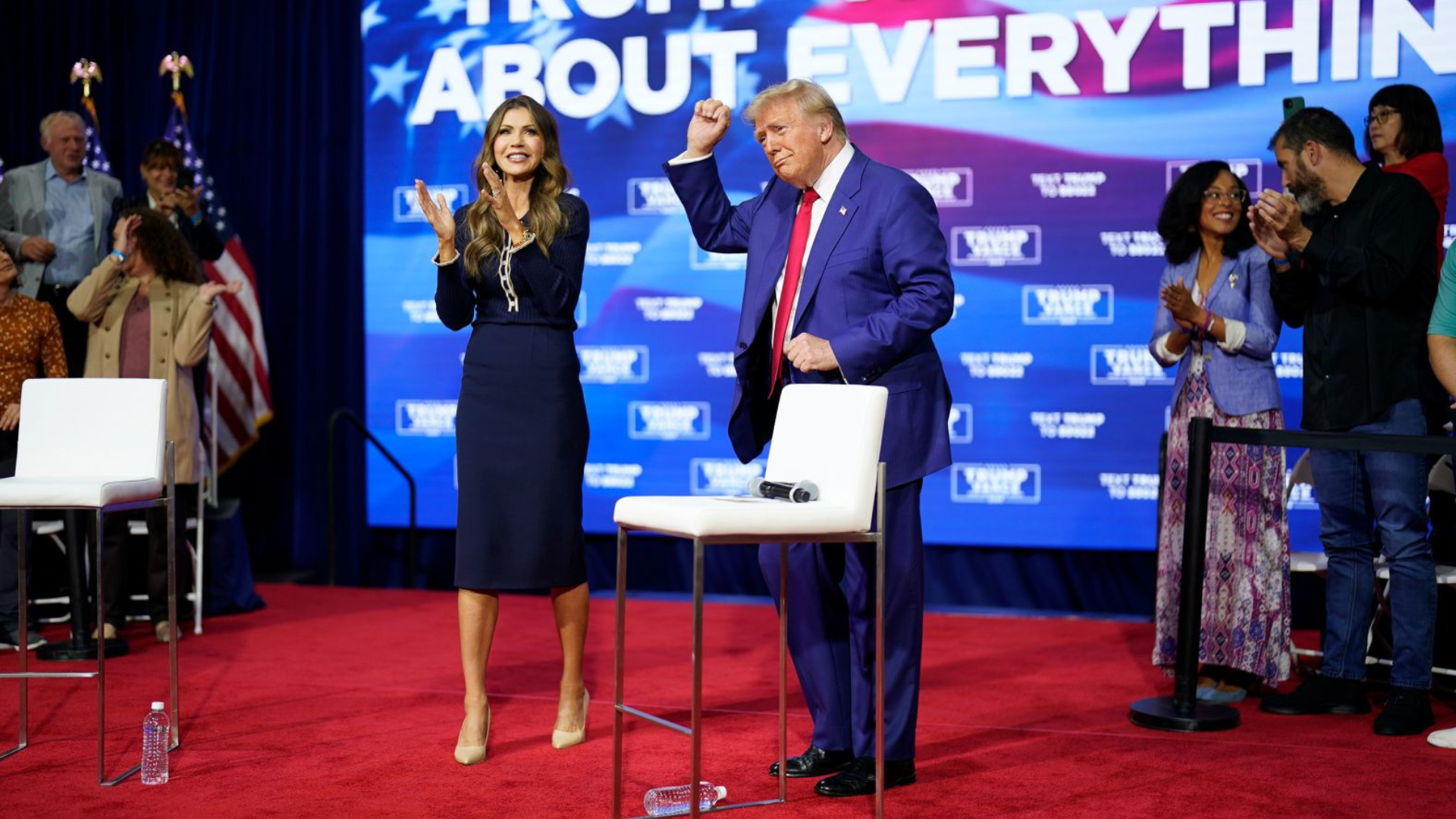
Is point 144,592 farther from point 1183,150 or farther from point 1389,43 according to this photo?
point 1389,43

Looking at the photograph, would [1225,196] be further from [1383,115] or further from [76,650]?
[76,650]

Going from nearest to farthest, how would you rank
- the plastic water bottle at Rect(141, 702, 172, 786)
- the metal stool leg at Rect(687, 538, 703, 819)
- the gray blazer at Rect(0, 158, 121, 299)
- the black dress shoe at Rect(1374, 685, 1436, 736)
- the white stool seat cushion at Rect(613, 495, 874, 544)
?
the metal stool leg at Rect(687, 538, 703, 819) → the white stool seat cushion at Rect(613, 495, 874, 544) → the plastic water bottle at Rect(141, 702, 172, 786) → the black dress shoe at Rect(1374, 685, 1436, 736) → the gray blazer at Rect(0, 158, 121, 299)

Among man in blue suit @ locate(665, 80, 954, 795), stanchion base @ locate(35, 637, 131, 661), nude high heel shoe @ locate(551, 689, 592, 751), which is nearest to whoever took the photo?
man in blue suit @ locate(665, 80, 954, 795)

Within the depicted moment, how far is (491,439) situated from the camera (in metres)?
3.85

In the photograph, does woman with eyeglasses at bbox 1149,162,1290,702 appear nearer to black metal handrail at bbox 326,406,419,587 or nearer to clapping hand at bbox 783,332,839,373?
clapping hand at bbox 783,332,839,373

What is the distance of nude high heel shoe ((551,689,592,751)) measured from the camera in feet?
12.9

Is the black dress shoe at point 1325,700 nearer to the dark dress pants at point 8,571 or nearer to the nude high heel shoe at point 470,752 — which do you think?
the nude high heel shoe at point 470,752

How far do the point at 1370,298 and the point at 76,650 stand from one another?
449 cm

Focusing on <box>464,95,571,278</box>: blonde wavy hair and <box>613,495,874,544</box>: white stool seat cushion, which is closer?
<box>613,495,874,544</box>: white stool seat cushion

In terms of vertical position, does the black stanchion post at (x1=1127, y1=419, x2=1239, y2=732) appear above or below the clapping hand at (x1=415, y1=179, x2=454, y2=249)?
below

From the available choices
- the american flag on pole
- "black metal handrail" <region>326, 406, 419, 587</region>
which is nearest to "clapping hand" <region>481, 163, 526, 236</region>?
"black metal handrail" <region>326, 406, 419, 587</region>

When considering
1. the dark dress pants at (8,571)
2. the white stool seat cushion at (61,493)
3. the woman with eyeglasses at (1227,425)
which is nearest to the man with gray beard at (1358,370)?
the woman with eyeglasses at (1227,425)

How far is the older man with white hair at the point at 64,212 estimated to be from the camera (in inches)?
249

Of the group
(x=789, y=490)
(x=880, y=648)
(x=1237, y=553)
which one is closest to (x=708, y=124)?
(x=789, y=490)
